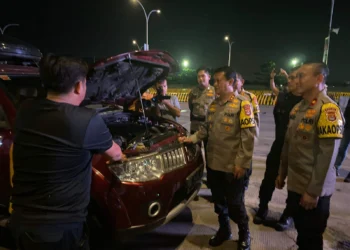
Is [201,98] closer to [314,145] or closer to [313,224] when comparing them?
[314,145]

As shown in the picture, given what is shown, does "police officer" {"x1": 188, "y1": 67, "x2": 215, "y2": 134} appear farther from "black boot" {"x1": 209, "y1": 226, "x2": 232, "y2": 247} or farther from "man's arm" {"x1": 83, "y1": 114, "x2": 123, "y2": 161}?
"man's arm" {"x1": 83, "y1": 114, "x2": 123, "y2": 161}

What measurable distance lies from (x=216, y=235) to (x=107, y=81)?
2163 mm

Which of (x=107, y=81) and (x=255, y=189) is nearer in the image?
(x=107, y=81)

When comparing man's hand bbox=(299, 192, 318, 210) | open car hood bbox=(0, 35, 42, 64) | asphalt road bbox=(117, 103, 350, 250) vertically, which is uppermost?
open car hood bbox=(0, 35, 42, 64)

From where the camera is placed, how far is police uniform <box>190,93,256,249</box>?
255 cm

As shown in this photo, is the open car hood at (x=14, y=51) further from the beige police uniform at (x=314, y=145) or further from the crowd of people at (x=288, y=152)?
the beige police uniform at (x=314, y=145)

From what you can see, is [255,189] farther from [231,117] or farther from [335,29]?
[335,29]

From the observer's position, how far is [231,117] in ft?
8.66

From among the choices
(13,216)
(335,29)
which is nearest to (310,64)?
(13,216)

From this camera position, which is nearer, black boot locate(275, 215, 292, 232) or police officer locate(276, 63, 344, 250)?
police officer locate(276, 63, 344, 250)

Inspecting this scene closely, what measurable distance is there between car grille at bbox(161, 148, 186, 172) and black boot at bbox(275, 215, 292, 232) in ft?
4.60

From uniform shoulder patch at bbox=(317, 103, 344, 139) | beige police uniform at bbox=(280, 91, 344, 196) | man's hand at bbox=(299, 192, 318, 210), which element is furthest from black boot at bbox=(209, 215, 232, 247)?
uniform shoulder patch at bbox=(317, 103, 344, 139)

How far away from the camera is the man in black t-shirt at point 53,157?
138cm

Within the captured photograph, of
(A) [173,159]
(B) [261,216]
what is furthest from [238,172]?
(B) [261,216]
